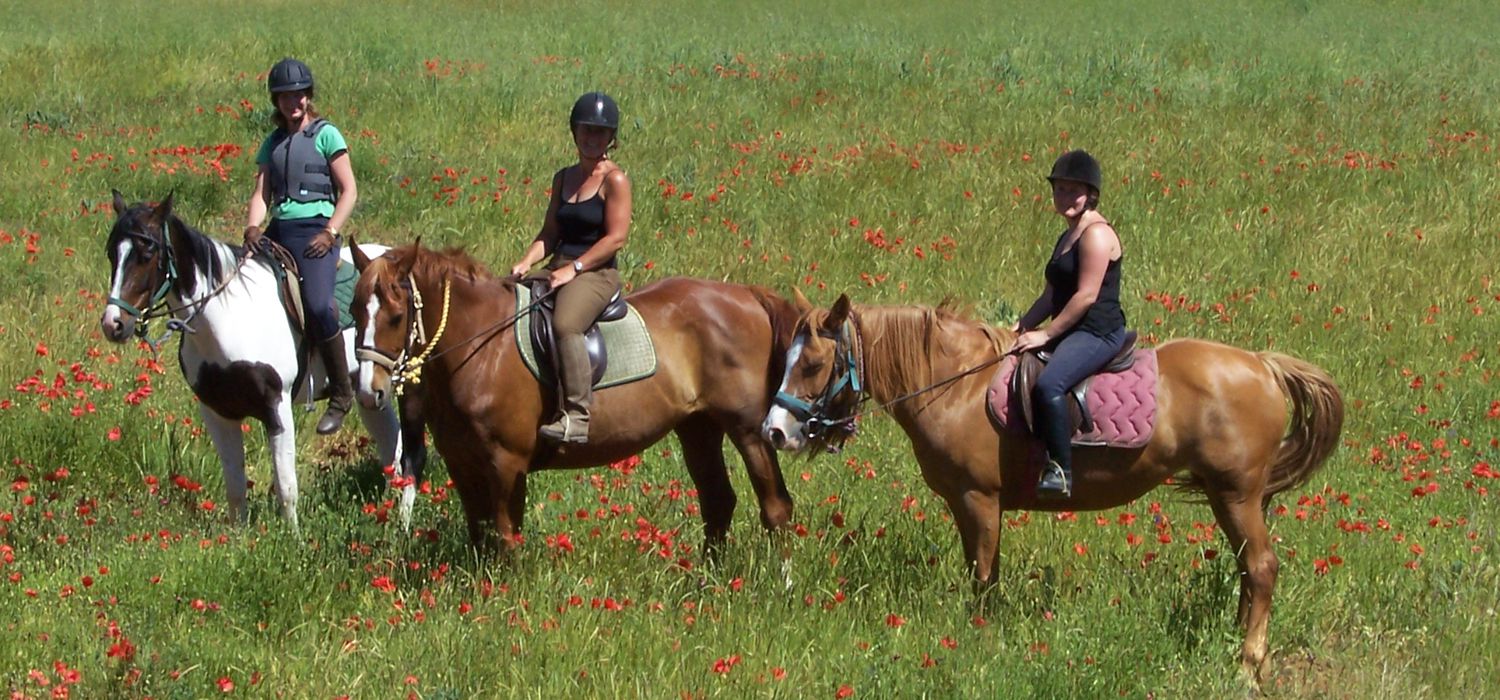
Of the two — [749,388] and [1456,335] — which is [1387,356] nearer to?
[1456,335]

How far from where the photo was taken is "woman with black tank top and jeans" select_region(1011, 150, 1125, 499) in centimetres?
664

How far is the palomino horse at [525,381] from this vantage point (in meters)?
7.05

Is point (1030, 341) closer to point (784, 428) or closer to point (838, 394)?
point (838, 394)

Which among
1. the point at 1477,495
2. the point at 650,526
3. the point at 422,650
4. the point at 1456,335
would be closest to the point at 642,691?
the point at 422,650

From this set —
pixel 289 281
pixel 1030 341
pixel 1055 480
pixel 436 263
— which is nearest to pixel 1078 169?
pixel 1030 341

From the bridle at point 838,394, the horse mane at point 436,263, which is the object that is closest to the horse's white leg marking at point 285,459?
the horse mane at point 436,263

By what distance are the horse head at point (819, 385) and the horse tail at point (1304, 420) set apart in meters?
1.97

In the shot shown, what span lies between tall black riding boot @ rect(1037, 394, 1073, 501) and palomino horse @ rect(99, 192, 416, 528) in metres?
4.08

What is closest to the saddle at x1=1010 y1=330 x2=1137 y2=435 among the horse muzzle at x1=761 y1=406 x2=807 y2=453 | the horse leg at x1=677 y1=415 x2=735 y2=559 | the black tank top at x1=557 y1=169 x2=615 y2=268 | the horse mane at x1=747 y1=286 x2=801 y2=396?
the horse muzzle at x1=761 y1=406 x2=807 y2=453

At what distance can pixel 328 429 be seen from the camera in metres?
8.71

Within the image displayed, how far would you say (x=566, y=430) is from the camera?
24.5 feet

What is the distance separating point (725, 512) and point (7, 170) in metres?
11.4

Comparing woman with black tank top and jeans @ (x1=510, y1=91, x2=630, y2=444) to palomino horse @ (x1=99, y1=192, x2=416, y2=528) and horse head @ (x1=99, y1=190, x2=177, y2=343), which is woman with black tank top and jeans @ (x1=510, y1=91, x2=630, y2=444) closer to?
palomino horse @ (x1=99, y1=192, x2=416, y2=528)

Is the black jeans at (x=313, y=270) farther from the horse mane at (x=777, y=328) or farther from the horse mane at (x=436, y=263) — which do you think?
the horse mane at (x=777, y=328)
